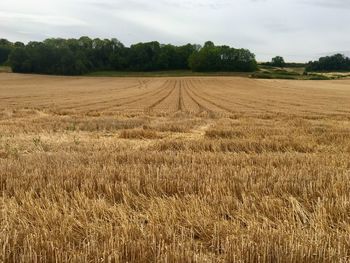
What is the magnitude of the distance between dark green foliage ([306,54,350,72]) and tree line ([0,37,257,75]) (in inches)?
1302

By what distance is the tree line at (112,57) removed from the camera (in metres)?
126

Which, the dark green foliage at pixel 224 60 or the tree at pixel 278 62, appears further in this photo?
the tree at pixel 278 62

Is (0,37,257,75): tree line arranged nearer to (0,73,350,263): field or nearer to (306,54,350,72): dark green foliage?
(306,54,350,72): dark green foliage

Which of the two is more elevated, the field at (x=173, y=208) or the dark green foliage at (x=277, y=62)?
the dark green foliage at (x=277, y=62)

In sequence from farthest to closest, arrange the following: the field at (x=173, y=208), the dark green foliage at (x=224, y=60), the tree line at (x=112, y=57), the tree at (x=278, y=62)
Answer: the tree at (x=278, y=62)
the dark green foliage at (x=224, y=60)
the tree line at (x=112, y=57)
the field at (x=173, y=208)

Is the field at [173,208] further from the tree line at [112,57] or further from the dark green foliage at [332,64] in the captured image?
the dark green foliage at [332,64]

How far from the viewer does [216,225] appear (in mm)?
4691

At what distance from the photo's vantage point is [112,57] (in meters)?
148

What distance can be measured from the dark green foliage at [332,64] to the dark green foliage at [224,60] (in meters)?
31.6

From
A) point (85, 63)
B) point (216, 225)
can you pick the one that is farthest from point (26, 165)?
point (85, 63)

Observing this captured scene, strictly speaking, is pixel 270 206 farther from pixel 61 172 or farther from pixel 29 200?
pixel 61 172

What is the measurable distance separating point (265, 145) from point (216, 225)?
7.08 meters

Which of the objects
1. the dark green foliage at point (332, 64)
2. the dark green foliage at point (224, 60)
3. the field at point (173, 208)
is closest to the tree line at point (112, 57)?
the dark green foliage at point (224, 60)

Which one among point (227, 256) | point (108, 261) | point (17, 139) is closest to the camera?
point (108, 261)
